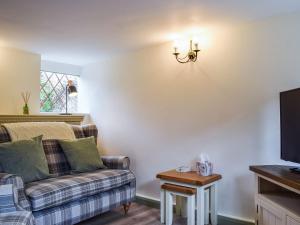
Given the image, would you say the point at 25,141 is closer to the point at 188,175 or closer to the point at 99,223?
the point at 99,223

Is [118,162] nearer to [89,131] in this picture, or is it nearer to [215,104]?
[89,131]

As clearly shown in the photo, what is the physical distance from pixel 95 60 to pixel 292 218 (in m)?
3.23

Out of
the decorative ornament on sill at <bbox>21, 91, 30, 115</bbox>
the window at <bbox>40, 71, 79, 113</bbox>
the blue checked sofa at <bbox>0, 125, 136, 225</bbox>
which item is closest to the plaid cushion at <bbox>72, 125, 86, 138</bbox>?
the blue checked sofa at <bbox>0, 125, 136, 225</bbox>

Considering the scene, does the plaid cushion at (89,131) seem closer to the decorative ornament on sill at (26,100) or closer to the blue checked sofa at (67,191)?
the blue checked sofa at (67,191)

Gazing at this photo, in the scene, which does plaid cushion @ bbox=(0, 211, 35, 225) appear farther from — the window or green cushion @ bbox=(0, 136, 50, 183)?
the window

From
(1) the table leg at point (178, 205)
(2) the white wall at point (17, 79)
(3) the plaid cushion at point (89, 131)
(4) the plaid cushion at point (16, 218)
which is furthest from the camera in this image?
(3) the plaid cushion at point (89, 131)

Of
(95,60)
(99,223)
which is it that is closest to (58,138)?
(99,223)

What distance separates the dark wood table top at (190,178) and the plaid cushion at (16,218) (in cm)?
129

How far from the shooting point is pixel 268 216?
6.72ft

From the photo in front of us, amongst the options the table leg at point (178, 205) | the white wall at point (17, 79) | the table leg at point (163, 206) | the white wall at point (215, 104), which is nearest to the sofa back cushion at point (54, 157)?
the white wall at point (17, 79)

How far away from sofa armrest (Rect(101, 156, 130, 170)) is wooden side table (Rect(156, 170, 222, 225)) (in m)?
0.56

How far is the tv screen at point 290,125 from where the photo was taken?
199 centimetres

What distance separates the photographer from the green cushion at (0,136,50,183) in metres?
2.45

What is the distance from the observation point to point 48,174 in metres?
2.70
